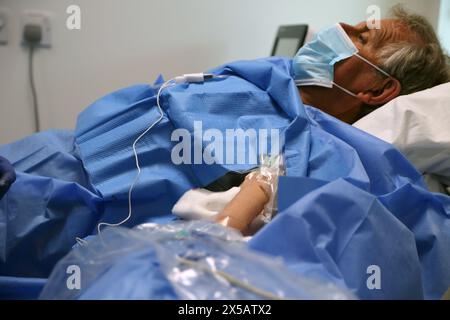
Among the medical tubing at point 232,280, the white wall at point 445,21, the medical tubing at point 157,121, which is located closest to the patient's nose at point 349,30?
the medical tubing at point 157,121

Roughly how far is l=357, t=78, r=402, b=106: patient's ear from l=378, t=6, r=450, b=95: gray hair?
0.06 ft

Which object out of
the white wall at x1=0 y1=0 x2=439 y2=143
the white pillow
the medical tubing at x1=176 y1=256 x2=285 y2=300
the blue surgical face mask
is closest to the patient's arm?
the medical tubing at x1=176 y1=256 x2=285 y2=300

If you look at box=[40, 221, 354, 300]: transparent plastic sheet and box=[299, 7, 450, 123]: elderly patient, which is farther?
box=[299, 7, 450, 123]: elderly patient

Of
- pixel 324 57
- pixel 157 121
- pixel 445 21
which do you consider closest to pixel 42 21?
pixel 157 121

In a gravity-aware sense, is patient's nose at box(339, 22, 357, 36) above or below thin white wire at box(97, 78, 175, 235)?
above

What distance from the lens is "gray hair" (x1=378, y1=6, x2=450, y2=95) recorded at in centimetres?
115

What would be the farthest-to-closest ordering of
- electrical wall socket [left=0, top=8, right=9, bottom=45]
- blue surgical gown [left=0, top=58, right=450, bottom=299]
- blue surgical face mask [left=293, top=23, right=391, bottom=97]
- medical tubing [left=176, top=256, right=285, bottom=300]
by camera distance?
electrical wall socket [left=0, top=8, right=9, bottom=45]
blue surgical face mask [left=293, top=23, right=391, bottom=97]
blue surgical gown [left=0, top=58, right=450, bottom=299]
medical tubing [left=176, top=256, right=285, bottom=300]

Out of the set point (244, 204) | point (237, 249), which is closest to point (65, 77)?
point (244, 204)

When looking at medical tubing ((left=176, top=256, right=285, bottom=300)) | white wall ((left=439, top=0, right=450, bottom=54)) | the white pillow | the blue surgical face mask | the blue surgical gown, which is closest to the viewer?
medical tubing ((left=176, top=256, right=285, bottom=300))

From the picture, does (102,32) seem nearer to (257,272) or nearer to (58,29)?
(58,29)

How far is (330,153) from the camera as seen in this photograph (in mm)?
885

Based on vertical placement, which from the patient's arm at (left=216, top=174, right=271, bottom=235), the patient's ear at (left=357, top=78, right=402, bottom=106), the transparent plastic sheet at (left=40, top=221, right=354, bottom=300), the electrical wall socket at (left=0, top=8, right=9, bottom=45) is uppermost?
the electrical wall socket at (left=0, top=8, right=9, bottom=45)

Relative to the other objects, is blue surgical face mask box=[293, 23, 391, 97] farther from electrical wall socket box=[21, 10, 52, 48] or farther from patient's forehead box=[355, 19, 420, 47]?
electrical wall socket box=[21, 10, 52, 48]

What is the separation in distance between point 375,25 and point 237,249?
932 millimetres
